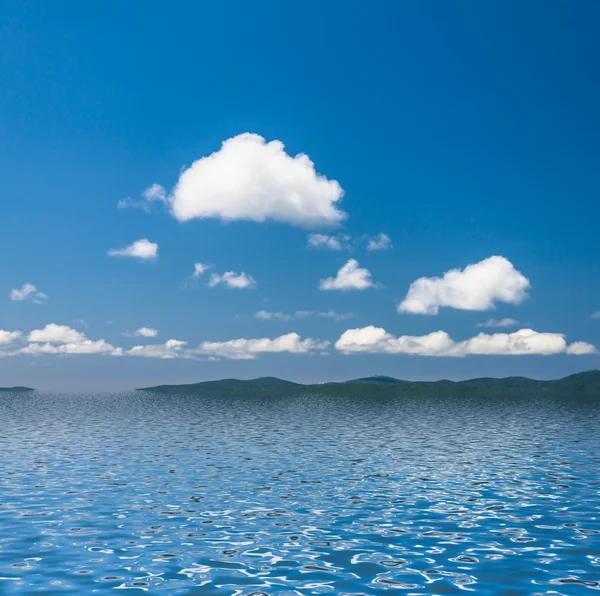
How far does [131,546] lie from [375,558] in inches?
461

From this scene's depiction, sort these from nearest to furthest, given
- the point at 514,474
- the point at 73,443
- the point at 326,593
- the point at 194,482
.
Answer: the point at 326,593, the point at 194,482, the point at 514,474, the point at 73,443

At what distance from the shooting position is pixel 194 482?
157ft

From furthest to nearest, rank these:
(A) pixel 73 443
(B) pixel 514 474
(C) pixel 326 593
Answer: (A) pixel 73 443 < (B) pixel 514 474 < (C) pixel 326 593

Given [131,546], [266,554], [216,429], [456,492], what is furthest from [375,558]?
[216,429]

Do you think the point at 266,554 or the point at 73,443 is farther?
the point at 73,443

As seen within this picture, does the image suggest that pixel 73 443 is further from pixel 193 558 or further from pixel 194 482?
pixel 193 558

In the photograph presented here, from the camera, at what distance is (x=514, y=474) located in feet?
171

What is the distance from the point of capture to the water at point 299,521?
2459 centimetres

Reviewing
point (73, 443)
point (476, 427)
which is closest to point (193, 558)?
point (73, 443)

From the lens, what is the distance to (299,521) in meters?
34.4

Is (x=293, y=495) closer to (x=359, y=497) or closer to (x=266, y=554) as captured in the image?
(x=359, y=497)

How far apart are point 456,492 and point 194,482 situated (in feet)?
65.8

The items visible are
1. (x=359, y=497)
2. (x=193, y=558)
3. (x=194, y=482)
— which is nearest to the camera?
(x=193, y=558)

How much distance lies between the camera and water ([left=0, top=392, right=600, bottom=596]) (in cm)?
2459
